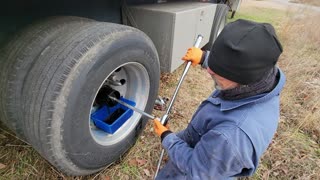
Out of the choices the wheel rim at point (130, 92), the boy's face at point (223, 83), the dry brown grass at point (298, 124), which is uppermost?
the boy's face at point (223, 83)

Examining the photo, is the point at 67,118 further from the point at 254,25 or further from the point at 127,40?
the point at 254,25

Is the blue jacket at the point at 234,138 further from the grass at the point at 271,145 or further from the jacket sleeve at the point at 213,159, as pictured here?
the grass at the point at 271,145

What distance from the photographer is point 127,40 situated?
1.50 meters

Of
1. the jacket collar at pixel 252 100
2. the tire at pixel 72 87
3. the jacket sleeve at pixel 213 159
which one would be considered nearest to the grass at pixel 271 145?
the tire at pixel 72 87

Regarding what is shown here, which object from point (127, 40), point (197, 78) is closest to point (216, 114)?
point (127, 40)

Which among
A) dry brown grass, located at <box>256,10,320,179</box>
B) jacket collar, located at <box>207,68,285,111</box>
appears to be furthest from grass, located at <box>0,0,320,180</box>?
jacket collar, located at <box>207,68,285,111</box>

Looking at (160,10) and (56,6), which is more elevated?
(56,6)

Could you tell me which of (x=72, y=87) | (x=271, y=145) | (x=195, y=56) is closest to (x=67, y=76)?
(x=72, y=87)

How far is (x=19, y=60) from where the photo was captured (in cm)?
133

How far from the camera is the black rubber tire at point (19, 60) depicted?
132 centimetres

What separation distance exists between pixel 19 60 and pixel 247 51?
113 centimetres

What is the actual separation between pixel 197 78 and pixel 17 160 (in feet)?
7.46

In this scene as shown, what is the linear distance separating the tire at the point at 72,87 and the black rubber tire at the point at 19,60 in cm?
3

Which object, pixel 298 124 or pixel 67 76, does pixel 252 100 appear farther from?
pixel 298 124
